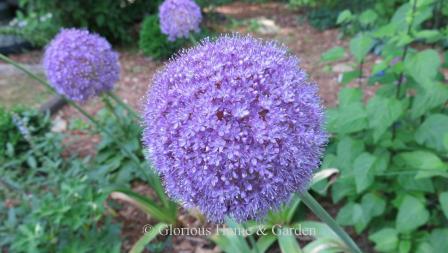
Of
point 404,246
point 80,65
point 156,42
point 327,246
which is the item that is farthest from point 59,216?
point 156,42

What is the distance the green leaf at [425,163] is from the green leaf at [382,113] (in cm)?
23

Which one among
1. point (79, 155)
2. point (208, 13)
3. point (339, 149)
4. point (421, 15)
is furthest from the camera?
point (208, 13)

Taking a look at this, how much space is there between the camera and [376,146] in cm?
283

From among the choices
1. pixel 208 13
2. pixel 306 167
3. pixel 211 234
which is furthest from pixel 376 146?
pixel 208 13

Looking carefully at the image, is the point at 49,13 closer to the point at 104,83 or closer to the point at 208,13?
the point at 208,13

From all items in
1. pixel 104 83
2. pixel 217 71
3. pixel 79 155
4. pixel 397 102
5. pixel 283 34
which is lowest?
pixel 79 155

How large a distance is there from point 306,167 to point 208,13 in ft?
21.0

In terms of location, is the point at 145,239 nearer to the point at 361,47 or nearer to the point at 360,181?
the point at 360,181

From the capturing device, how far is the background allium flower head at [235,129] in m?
1.43

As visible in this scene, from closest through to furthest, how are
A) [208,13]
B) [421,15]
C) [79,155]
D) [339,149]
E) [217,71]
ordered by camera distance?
1. [217,71]
2. [421,15]
3. [339,149]
4. [79,155]
5. [208,13]

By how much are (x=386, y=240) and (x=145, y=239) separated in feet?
4.82

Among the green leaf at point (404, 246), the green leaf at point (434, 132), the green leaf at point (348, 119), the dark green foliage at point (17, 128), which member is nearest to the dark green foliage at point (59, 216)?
the dark green foliage at point (17, 128)

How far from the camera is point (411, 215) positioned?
2439mm

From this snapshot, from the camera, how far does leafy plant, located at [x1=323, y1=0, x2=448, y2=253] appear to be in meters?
2.44
